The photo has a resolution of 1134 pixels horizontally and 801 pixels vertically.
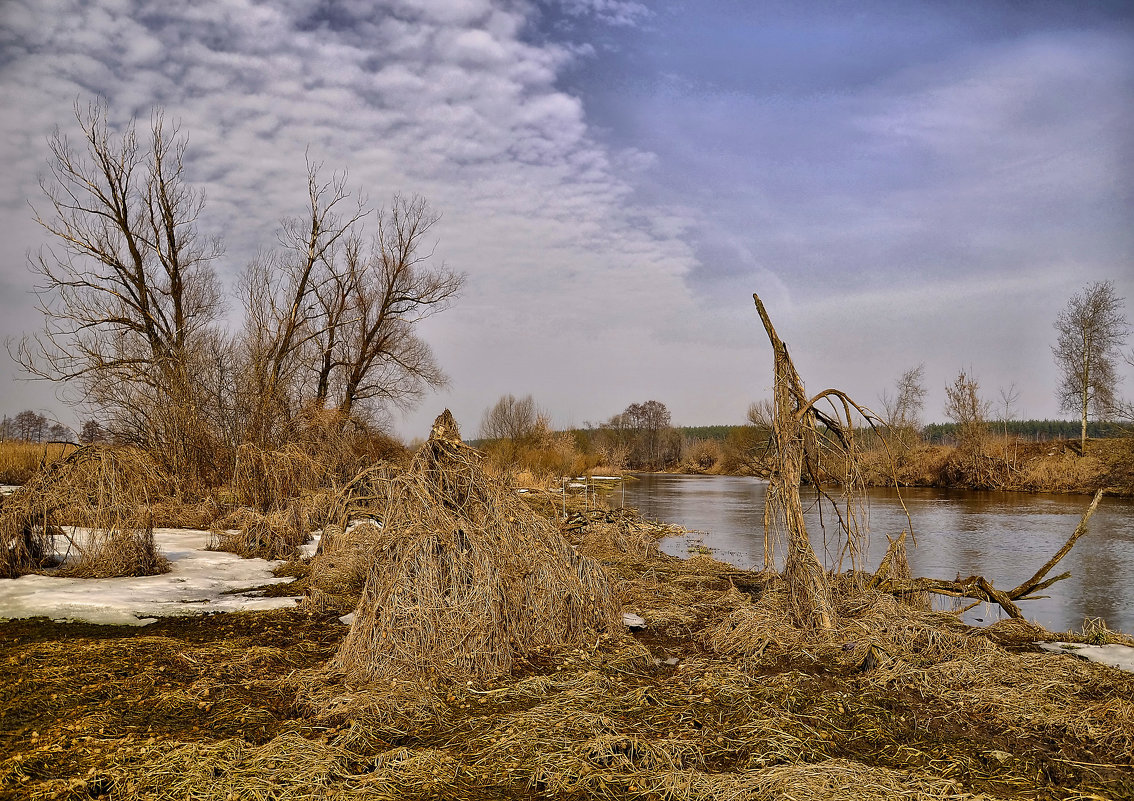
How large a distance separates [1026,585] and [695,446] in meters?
55.5

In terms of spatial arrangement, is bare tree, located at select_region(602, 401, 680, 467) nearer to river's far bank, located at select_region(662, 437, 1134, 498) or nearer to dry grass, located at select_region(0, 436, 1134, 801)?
river's far bank, located at select_region(662, 437, 1134, 498)

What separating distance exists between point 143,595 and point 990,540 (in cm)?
1668

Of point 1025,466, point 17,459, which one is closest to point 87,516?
point 17,459

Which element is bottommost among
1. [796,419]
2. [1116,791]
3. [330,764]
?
[1116,791]

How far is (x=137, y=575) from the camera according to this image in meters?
9.33

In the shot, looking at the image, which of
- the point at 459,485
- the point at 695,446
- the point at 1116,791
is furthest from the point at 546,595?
the point at 695,446

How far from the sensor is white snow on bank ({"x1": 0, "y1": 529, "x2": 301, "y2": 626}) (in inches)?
293

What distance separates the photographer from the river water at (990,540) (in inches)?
396

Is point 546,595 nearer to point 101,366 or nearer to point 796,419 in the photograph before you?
point 796,419

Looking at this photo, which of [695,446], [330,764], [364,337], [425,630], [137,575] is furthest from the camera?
A: [695,446]

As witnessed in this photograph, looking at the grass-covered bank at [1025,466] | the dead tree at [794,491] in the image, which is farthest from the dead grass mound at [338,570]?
the grass-covered bank at [1025,466]

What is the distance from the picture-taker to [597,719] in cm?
450

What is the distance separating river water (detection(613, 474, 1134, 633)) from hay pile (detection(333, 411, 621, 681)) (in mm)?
2539

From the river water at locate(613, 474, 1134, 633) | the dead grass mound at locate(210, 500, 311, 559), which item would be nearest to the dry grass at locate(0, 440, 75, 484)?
the dead grass mound at locate(210, 500, 311, 559)
